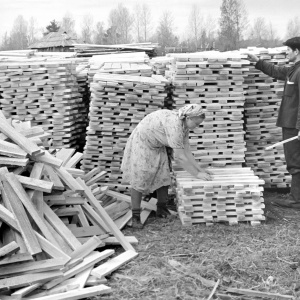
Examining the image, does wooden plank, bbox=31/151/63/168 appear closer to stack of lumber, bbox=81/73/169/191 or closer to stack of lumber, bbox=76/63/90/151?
stack of lumber, bbox=81/73/169/191

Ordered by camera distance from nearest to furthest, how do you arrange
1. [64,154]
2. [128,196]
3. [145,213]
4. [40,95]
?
[145,213], [64,154], [128,196], [40,95]

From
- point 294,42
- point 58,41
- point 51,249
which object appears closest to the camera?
point 51,249

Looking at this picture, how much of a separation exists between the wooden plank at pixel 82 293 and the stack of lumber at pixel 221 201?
233cm

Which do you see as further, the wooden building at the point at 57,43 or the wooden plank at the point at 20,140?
Result: the wooden building at the point at 57,43

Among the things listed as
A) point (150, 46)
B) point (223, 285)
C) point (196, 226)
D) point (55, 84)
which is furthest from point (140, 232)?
point (150, 46)

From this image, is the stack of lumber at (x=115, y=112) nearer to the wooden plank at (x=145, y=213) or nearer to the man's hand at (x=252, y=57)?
the wooden plank at (x=145, y=213)

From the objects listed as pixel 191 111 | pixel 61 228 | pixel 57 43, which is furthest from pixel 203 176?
pixel 57 43

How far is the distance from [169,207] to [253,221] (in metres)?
1.51

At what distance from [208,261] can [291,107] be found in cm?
318

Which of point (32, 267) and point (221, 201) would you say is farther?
point (221, 201)

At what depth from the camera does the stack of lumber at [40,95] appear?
28.8 feet

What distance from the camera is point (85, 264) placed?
5617 mm

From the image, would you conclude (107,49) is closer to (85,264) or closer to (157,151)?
(157,151)

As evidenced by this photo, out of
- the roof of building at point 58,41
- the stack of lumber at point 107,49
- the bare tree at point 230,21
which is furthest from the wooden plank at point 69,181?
the bare tree at point 230,21
